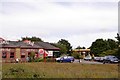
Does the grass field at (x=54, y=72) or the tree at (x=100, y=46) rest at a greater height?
the tree at (x=100, y=46)

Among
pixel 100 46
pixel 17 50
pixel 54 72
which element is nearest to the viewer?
pixel 54 72

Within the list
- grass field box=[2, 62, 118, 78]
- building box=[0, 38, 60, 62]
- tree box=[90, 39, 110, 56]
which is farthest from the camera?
tree box=[90, 39, 110, 56]

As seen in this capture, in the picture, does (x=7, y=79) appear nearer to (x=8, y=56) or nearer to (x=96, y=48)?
(x=8, y=56)

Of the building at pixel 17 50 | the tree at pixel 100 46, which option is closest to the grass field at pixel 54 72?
the building at pixel 17 50

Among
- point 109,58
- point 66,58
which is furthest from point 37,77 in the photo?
point 66,58

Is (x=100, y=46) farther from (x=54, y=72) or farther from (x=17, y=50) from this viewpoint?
(x=54, y=72)

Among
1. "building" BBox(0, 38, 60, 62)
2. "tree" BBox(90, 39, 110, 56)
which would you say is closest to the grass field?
"building" BBox(0, 38, 60, 62)

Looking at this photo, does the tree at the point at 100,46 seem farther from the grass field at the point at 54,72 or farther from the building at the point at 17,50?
the grass field at the point at 54,72

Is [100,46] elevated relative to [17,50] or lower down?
elevated

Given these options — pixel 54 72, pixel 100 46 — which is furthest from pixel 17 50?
pixel 54 72

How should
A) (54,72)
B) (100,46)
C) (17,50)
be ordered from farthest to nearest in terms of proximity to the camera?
(100,46), (17,50), (54,72)

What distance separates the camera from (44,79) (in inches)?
719

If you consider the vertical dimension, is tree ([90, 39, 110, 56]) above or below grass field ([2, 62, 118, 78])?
above

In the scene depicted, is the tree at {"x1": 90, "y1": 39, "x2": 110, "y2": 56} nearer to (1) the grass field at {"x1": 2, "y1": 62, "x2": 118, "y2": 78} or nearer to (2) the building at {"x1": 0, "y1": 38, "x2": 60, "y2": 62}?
(2) the building at {"x1": 0, "y1": 38, "x2": 60, "y2": 62}
